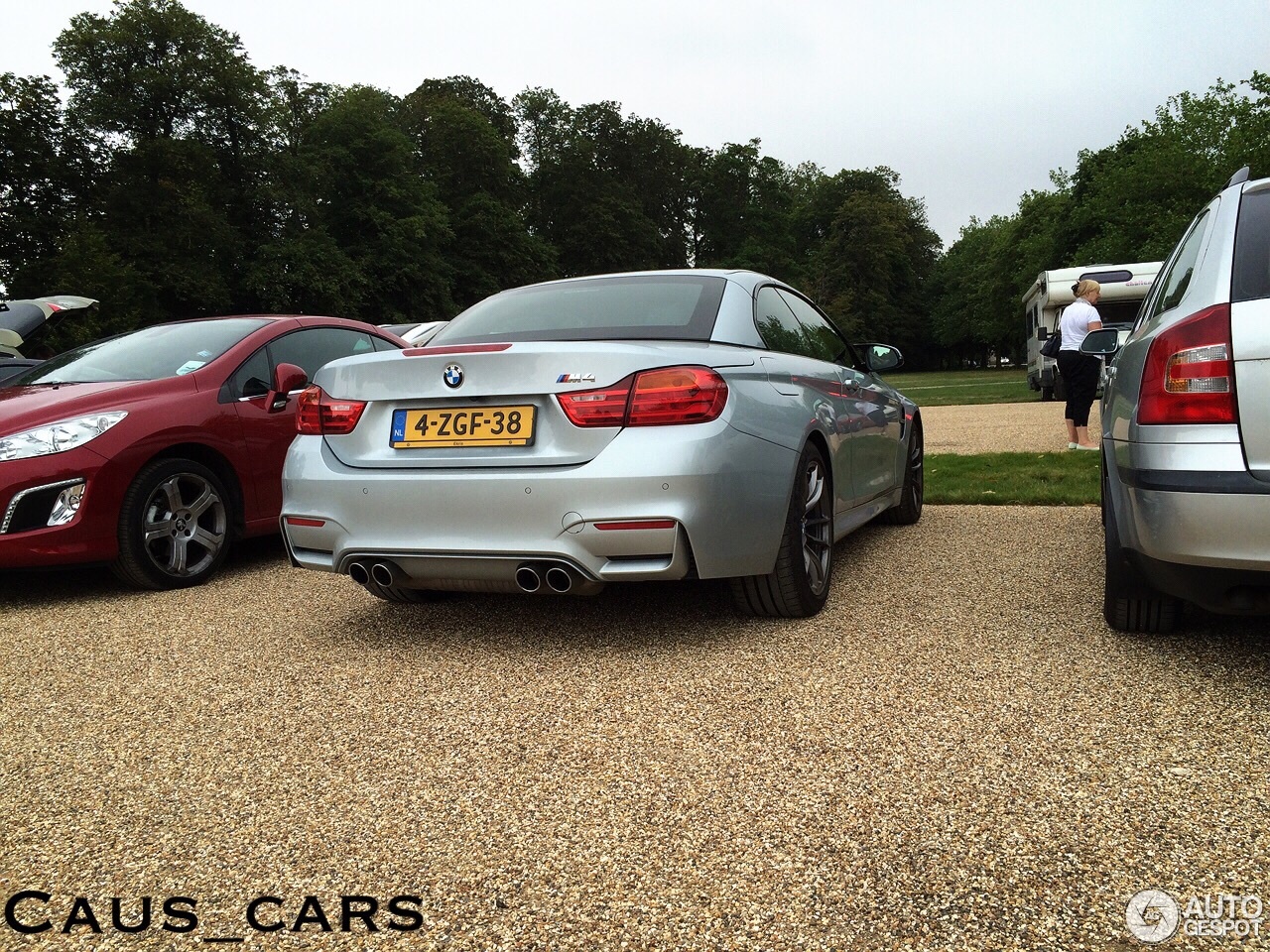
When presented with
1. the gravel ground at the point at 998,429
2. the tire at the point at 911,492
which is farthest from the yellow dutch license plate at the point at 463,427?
the gravel ground at the point at 998,429

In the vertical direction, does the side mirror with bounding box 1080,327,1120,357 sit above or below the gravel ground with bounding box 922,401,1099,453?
above

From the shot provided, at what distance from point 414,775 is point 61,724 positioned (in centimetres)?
133

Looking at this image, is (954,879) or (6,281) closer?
(954,879)

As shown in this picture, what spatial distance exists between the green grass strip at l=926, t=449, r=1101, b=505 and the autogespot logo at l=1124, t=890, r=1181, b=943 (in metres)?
5.10

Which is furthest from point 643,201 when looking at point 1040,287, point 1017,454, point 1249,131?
point 1017,454

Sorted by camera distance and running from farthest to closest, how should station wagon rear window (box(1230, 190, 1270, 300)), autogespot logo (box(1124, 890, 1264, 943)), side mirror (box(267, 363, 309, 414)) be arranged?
1. side mirror (box(267, 363, 309, 414))
2. station wagon rear window (box(1230, 190, 1270, 300))
3. autogespot logo (box(1124, 890, 1264, 943))

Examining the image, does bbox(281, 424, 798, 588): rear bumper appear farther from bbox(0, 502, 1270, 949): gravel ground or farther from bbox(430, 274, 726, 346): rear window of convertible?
bbox(430, 274, 726, 346): rear window of convertible

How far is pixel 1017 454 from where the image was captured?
30.2 ft

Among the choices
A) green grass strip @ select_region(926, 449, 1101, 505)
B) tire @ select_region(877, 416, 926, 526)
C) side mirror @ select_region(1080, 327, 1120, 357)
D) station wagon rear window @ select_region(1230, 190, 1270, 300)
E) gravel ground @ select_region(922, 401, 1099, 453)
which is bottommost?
gravel ground @ select_region(922, 401, 1099, 453)

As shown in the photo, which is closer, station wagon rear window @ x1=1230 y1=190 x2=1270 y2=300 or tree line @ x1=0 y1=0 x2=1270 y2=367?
station wagon rear window @ x1=1230 y1=190 x2=1270 y2=300

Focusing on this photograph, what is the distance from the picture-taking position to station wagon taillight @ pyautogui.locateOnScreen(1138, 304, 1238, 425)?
2643 mm

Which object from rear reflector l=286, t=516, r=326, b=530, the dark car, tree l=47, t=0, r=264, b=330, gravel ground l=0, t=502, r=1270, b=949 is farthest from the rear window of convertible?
tree l=47, t=0, r=264, b=330

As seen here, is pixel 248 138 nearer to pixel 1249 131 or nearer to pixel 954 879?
pixel 1249 131

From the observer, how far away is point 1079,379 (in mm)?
9211
